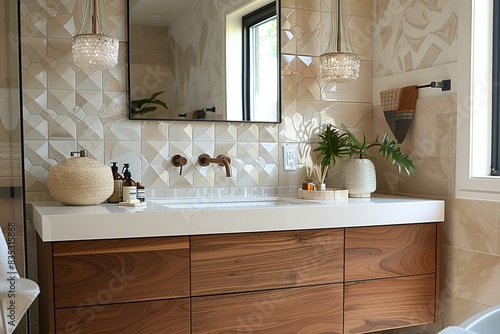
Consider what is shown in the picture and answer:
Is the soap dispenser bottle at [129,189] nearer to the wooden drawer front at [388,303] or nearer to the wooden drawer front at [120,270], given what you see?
the wooden drawer front at [120,270]

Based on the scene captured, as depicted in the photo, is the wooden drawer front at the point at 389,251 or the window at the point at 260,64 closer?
the wooden drawer front at the point at 389,251

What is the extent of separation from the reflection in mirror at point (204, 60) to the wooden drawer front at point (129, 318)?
88 cm

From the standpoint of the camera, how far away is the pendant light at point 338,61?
2520mm

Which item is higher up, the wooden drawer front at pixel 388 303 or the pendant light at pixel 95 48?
the pendant light at pixel 95 48

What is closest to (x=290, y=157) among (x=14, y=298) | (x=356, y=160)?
(x=356, y=160)

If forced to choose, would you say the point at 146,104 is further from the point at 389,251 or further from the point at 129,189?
the point at 389,251

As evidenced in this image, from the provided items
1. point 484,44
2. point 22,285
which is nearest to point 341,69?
point 484,44

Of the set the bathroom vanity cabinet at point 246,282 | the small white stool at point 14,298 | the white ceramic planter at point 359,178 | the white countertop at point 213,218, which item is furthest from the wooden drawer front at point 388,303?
the small white stool at point 14,298

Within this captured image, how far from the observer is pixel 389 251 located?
225 cm

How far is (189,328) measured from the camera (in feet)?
6.36

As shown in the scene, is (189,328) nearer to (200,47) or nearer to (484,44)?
(200,47)

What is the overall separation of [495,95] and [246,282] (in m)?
1.31

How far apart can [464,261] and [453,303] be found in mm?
205

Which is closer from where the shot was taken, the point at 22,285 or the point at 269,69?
the point at 22,285
